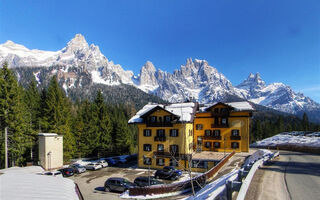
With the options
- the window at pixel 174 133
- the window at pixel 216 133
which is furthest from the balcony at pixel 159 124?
the window at pixel 216 133

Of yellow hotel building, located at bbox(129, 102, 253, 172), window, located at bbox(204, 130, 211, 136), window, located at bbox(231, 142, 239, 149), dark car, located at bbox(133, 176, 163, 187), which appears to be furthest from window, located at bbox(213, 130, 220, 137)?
dark car, located at bbox(133, 176, 163, 187)

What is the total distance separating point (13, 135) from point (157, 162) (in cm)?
2792

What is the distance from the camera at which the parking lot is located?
21727mm

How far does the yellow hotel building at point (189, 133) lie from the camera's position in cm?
3300

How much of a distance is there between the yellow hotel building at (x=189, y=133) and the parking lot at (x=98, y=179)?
390cm

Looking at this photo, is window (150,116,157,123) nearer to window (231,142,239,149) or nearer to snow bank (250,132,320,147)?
window (231,142,239,149)

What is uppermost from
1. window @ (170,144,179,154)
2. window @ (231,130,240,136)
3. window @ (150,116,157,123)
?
window @ (150,116,157,123)

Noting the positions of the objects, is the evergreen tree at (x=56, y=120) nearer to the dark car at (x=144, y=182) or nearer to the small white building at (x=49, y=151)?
the small white building at (x=49, y=151)

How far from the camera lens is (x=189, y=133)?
34.8 meters

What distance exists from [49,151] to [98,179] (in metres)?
12.1

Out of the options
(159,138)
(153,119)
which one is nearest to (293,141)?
(159,138)

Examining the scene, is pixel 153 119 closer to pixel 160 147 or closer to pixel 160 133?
pixel 160 133

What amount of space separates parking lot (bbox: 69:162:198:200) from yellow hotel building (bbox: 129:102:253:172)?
12.8 ft

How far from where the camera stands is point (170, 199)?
1822 cm
